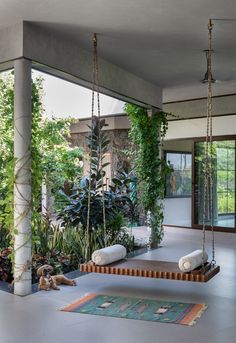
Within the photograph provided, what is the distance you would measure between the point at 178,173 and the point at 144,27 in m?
6.80

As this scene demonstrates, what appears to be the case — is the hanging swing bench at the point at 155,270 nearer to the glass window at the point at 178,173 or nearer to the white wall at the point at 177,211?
the white wall at the point at 177,211

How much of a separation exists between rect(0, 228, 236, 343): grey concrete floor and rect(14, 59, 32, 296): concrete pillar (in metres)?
0.30

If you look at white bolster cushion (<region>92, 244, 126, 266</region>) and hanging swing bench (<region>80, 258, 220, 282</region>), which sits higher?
white bolster cushion (<region>92, 244, 126, 266</region>)

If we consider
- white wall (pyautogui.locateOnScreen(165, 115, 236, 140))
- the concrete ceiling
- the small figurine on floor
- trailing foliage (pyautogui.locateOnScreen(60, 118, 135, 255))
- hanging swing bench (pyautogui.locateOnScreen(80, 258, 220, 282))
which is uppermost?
the concrete ceiling

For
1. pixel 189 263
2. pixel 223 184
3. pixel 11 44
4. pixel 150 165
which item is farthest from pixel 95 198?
pixel 223 184

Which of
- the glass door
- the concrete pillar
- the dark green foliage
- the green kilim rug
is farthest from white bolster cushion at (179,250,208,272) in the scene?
the glass door

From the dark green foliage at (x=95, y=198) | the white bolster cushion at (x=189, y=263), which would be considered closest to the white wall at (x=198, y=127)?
the dark green foliage at (x=95, y=198)

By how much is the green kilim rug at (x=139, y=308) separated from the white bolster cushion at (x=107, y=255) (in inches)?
16.6

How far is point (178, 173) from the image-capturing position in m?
11.4

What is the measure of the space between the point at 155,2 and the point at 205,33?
119cm

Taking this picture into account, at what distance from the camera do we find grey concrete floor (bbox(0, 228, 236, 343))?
3.64m

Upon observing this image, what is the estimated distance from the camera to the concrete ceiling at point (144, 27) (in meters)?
4.41

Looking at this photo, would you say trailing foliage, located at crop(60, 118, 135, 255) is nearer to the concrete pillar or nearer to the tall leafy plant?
the tall leafy plant

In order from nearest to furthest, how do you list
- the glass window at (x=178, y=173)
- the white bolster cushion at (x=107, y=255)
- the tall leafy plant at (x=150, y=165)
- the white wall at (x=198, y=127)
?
1. the white bolster cushion at (x=107, y=255)
2. the tall leafy plant at (x=150, y=165)
3. the white wall at (x=198, y=127)
4. the glass window at (x=178, y=173)
